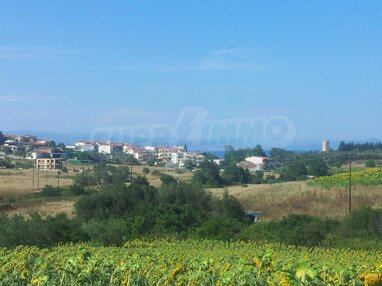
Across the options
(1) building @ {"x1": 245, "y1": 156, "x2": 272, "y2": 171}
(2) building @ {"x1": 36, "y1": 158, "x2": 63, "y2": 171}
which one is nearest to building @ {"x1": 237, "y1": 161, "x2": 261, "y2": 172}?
(1) building @ {"x1": 245, "y1": 156, "x2": 272, "y2": 171}

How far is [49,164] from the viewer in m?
64.8

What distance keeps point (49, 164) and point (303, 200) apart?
32191 mm

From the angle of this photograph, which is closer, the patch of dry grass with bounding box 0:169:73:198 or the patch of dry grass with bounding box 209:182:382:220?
the patch of dry grass with bounding box 209:182:382:220

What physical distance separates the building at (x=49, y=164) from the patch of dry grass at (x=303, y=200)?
86.0ft

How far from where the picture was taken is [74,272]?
518 centimetres

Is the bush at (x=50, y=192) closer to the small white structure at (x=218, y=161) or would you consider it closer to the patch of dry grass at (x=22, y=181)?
the patch of dry grass at (x=22, y=181)

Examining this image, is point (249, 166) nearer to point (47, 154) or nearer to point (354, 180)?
point (354, 180)

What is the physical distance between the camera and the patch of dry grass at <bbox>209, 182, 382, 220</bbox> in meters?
36.8

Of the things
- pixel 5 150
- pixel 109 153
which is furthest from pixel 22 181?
pixel 5 150

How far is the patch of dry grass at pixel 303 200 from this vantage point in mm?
36750

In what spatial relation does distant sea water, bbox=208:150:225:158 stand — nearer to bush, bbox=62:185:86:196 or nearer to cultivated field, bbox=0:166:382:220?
cultivated field, bbox=0:166:382:220

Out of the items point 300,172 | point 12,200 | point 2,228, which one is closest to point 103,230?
point 2,228

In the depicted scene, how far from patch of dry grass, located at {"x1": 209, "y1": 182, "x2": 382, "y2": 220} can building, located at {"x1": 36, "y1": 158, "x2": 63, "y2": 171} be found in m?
26.2

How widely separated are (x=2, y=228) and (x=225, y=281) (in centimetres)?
1520
